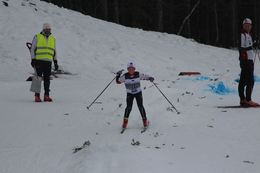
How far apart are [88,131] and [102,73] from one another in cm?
990

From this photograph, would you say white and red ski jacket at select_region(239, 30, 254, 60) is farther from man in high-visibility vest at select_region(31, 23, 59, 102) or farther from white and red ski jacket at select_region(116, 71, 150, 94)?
man in high-visibility vest at select_region(31, 23, 59, 102)

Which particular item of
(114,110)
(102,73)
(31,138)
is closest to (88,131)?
(31,138)

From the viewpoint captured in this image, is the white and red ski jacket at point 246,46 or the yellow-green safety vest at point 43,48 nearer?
the white and red ski jacket at point 246,46

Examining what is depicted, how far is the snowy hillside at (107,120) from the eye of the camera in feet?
22.6

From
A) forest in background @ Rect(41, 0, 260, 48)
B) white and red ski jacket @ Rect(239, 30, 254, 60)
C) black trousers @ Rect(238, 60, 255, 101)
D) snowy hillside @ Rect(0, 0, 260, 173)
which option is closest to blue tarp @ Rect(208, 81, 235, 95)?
snowy hillside @ Rect(0, 0, 260, 173)

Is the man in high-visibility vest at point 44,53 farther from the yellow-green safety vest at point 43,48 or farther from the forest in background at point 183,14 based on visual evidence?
the forest in background at point 183,14

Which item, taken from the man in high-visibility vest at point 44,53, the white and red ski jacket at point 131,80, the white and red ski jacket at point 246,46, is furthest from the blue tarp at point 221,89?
the white and red ski jacket at point 131,80

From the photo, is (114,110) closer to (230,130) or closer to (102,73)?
(230,130)

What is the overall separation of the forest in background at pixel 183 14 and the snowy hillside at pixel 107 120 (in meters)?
14.3

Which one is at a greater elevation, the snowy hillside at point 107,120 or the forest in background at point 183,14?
the forest in background at point 183,14

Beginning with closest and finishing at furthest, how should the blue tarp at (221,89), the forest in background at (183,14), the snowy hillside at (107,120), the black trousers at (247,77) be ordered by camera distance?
the snowy hillside at (107,120)
the black trousers at (247,77)
the blue tarp at (221,89)
the forest in background at (183,14)

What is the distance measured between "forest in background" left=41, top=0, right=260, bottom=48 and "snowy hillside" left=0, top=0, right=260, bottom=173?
47.1ft

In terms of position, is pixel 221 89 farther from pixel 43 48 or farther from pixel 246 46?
pixel 43 48

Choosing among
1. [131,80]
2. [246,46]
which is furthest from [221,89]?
[131,80]
